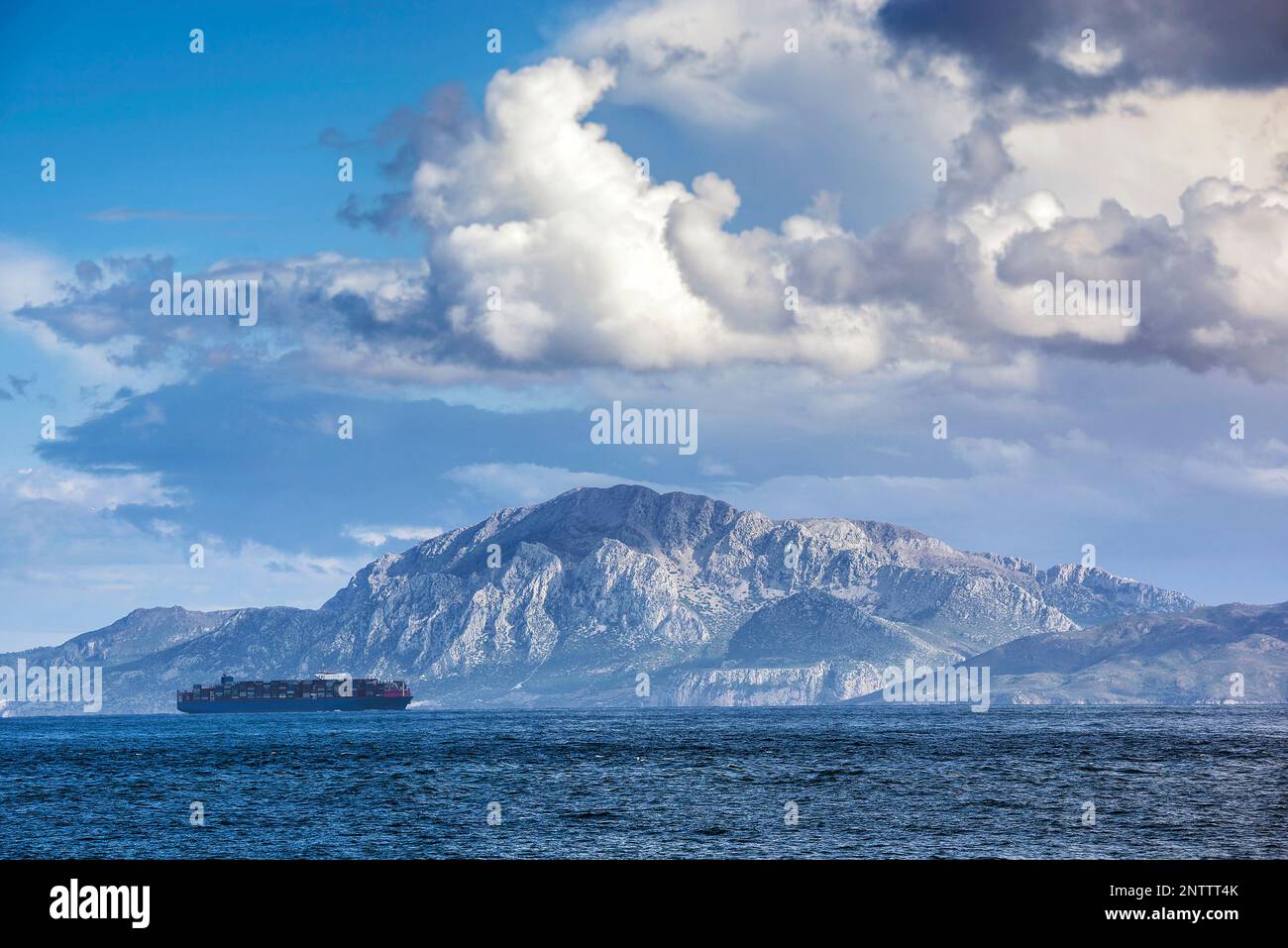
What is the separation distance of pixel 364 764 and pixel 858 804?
236 ft

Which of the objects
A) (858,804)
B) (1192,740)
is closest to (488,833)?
(858,804)

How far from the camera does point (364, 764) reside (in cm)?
15238
